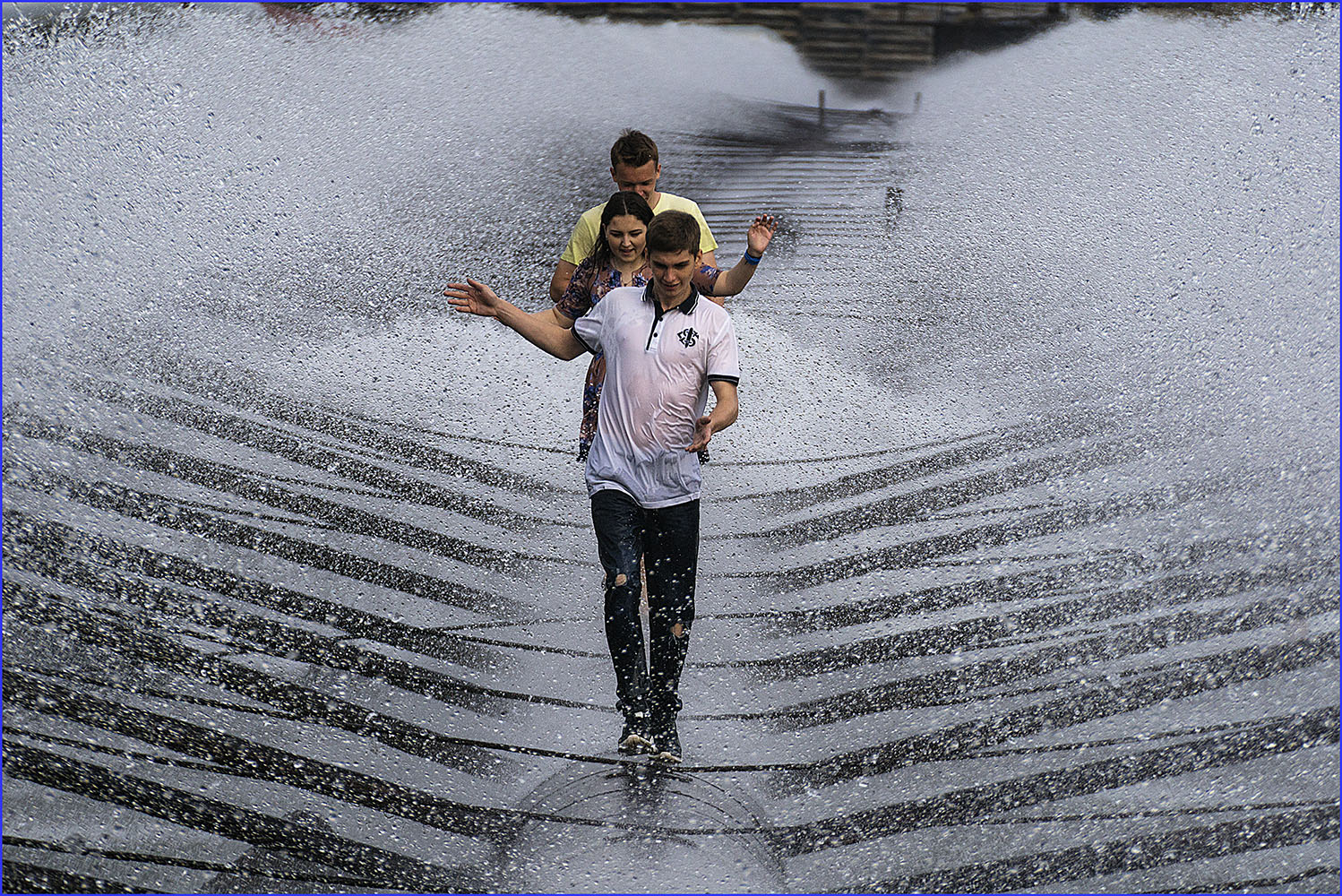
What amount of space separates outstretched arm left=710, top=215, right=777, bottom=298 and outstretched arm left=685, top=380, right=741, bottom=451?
0.35 m

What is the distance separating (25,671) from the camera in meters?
3.65

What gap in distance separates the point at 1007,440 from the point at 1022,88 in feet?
13.9

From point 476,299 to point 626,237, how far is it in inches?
16.4

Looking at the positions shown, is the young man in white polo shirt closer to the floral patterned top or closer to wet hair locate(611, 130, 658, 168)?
the floral patterned top

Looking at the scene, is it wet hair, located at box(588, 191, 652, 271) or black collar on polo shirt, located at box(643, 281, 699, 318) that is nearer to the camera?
black collar on polo shirt, located at box(643, 281, 699, 318)

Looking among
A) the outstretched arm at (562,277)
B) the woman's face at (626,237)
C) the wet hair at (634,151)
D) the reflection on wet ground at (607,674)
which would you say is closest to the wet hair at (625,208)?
the woman's face at (626,237)

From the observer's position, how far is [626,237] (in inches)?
128

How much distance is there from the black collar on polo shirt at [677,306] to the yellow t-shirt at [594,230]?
1.14 ft

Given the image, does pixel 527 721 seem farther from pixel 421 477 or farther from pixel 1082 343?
pixel 1082 343

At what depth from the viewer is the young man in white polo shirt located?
121 inches

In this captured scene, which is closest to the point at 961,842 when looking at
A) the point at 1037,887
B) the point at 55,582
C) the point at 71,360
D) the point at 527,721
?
the point at 1037,887

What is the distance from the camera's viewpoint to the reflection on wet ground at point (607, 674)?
9.49ft

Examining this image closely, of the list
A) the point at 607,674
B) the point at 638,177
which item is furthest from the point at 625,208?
the point at 607,674

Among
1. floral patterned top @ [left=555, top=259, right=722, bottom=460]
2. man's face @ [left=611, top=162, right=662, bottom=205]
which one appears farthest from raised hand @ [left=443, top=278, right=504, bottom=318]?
man's face @ [left=611, top=162, right=662, bottom=205]
